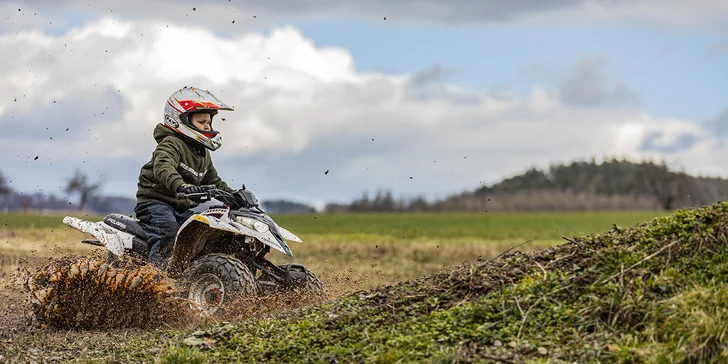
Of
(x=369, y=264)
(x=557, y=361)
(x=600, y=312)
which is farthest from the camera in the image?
(x=369, y=264)

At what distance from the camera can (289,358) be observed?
24.0 ft

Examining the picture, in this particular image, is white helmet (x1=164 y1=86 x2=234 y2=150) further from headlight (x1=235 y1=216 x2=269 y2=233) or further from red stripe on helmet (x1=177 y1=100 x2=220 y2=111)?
headlight (x1=235 y1=216 x2=269 y2=233)

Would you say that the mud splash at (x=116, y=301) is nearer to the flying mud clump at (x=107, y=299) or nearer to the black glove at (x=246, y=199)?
the flying mud clump at (x=107, y=299)

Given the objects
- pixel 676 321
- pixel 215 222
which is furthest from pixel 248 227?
pixel 676 321

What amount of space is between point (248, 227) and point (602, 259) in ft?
13.2

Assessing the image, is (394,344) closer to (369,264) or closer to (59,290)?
(59,290)

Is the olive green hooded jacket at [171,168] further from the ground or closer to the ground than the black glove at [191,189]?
further from the ground

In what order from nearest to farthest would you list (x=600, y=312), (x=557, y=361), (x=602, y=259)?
(x=557, y=361) → (x=600, y=312) → (x=602, y=259)

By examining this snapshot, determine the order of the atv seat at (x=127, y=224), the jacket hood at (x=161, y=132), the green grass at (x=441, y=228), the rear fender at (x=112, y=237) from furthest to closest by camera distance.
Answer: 1. the green grass at (x=441, y=228)
2. the jacket hood at (x=161, y=132)
3. the atv seat at (x=127, y=224)
4. the rear fender at (x=112, y=237)

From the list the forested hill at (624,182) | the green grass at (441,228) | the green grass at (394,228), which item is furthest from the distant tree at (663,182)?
the green grass at (441,228)

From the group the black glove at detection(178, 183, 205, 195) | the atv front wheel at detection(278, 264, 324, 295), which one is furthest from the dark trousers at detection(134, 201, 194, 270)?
the atv front wheel at detection(278, 264, 324, 295)

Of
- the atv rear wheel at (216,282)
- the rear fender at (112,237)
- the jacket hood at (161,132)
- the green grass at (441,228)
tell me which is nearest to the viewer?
the atv rear wheel at (216,282)

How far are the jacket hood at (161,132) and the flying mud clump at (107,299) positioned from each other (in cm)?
189

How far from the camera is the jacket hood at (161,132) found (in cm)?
1110
